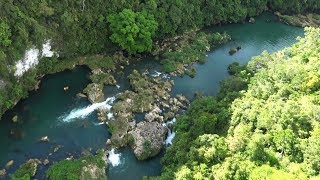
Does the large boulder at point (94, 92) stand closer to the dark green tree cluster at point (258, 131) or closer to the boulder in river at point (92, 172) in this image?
the dark green tree cluster at point (258, 131)

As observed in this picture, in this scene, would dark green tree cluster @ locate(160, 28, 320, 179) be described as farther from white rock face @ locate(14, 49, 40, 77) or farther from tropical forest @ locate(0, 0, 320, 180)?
white rock face @ locate(14, 49, 40, 77)

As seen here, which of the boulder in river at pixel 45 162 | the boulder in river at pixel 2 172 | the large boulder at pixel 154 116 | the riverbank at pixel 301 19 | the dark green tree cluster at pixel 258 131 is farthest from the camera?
the riverbank at pixel 301 19

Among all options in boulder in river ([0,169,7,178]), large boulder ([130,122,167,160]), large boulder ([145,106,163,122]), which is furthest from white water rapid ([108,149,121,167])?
boulder in river ([0,169,7,178])

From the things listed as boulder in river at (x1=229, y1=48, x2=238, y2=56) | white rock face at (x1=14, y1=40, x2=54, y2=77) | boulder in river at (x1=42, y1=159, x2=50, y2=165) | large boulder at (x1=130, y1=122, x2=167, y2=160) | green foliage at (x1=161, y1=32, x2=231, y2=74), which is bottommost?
boulder in river at (x1=229, y1=48, x2=238, y2=56)

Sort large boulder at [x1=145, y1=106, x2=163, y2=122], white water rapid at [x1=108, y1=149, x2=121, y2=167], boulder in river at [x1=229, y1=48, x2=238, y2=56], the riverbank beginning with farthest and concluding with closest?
1. the riverbank
2. boulder in river at [x1=229, y1=48, x2=238, y2=56]
3. large boulder at [x1=145, y1=106, x2=163, y2=122]
4. white water rapid at [x1=108, y1=149, x2=121, y2=167]

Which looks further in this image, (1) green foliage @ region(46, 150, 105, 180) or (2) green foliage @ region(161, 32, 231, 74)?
(2) green foliage @ region(161, 32, 231, 74)

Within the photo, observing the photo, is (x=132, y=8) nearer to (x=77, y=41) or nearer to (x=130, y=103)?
(x=77, y=41)

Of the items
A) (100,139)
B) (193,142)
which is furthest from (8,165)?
(193,142)

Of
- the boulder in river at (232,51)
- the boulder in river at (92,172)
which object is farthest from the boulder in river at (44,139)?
the boulder in river at (232,51)
